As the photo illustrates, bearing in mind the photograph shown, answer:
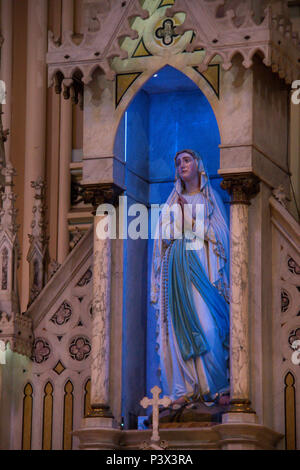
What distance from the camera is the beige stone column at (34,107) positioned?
16703mm

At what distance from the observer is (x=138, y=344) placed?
13.9 metres

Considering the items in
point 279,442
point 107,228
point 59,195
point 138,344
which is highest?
point 59,195

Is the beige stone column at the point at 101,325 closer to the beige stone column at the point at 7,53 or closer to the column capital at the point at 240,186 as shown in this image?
the column capital at the point at 240,186

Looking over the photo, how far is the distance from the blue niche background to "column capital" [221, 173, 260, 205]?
87cm

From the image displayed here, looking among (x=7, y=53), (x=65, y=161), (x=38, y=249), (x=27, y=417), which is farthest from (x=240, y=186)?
(x=7, y=53)

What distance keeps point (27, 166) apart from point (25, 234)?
2.52 feet

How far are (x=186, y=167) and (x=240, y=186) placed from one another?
834 mm

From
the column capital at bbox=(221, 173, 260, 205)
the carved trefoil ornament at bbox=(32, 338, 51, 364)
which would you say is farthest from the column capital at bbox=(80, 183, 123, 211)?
the carved trefoil ornament at bbox=(32, 338, 51, 364)

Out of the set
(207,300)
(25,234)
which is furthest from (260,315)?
(25,234)

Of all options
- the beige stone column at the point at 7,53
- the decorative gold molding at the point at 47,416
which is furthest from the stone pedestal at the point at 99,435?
the beige stone column at the point at 7,53

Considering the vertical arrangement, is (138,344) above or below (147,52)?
below

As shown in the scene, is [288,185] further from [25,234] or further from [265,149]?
[25,234]

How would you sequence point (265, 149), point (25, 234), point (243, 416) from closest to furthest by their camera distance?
point (243, 416)
point (265, 149)
point (25, 234)

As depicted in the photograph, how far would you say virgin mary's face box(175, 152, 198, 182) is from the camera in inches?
543
